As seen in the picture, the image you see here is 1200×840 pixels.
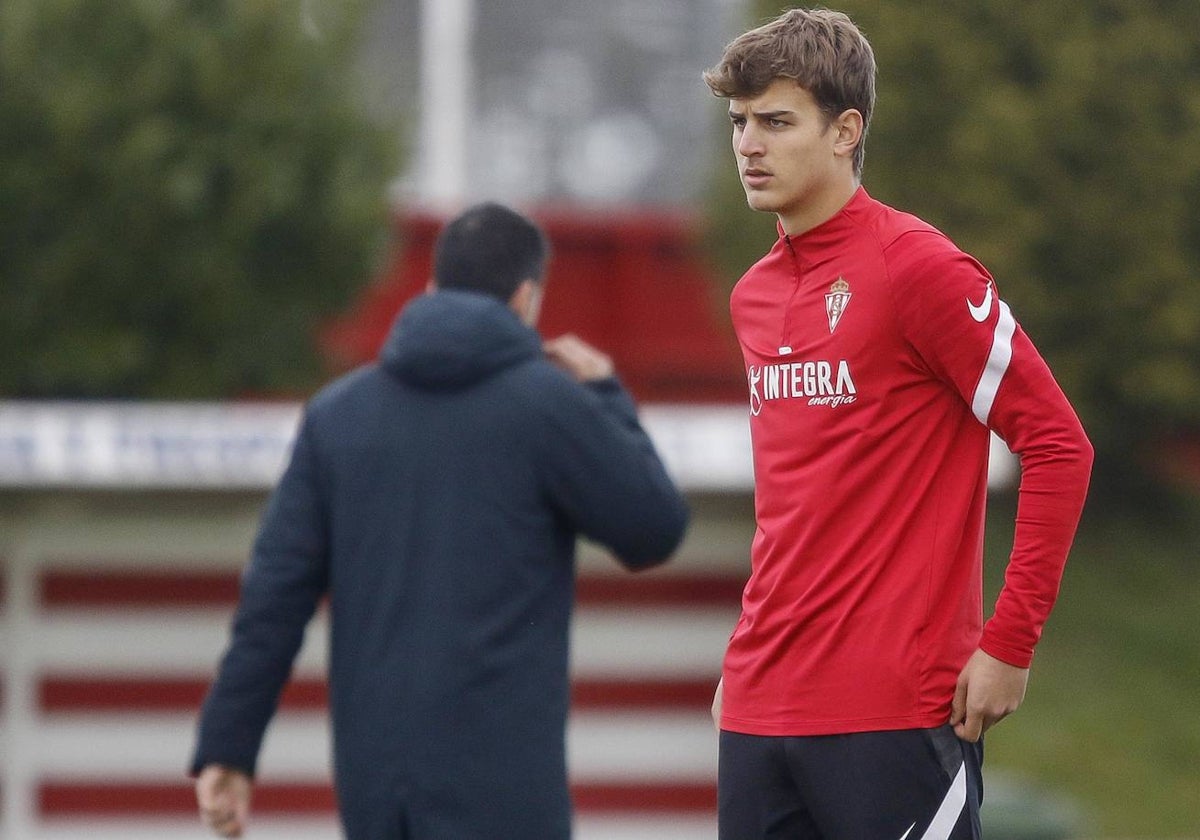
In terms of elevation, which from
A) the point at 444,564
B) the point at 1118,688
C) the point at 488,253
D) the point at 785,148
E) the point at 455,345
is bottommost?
the point at 1118,688

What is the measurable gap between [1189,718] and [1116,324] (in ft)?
9.65

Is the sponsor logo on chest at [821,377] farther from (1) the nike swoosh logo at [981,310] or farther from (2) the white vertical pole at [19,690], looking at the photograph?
(2) the white vertical pole at [19,690]

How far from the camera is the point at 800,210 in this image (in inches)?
108

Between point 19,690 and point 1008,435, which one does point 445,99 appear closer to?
point 19,690

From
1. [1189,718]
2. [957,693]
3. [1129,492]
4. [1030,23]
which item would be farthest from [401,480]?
[1129,492]

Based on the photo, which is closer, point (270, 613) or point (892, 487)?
point (892, 487)

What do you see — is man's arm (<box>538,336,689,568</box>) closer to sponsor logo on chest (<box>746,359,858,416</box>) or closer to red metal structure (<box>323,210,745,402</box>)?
sponsor logo on chest (<box>746,359,858,416</box>)

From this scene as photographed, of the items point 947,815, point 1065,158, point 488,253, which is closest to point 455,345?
point 488,253

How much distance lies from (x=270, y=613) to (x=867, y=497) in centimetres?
124

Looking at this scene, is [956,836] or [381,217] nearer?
[956,836]

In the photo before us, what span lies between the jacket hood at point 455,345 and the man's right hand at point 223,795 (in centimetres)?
78

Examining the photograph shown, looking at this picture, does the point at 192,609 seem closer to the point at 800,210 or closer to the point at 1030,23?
the point at 800,210

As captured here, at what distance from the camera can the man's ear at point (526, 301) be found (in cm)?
359

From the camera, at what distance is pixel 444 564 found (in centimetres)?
333
